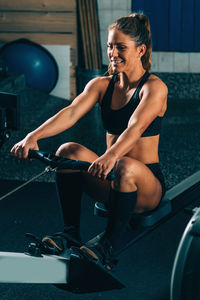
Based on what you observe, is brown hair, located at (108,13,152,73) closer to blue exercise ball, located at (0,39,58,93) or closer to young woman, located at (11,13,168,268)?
young woman, located at (11,13,168,268)

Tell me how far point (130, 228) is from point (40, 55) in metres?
3.69

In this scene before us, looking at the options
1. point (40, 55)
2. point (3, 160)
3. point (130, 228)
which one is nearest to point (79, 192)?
point (130, 228)

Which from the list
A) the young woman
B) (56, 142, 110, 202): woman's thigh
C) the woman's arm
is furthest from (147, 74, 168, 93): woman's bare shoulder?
(56, 142, 110, 202): woman's thigh

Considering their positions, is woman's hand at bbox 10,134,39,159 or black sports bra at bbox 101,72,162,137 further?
black sports bra at bbox 101,72,162,137

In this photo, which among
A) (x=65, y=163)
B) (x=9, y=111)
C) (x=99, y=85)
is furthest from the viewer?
(x=99, y=85)

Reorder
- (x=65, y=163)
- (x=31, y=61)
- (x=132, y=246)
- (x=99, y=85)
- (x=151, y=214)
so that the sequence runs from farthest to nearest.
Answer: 1. (x=31, y=61)
2. (x=132, y=246)
3. (x=99, y=85)
4. (x=151, y=214)
5. (x=65, y=163)

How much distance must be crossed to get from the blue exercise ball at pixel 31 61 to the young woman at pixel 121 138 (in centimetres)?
337

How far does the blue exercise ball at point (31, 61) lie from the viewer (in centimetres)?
537

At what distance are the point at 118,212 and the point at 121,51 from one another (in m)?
0.58

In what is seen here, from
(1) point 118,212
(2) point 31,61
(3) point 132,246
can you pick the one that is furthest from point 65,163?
(2) point 31,61

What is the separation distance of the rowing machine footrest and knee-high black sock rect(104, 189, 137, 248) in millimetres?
89

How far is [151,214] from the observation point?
197 centimetres

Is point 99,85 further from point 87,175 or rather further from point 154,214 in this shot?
point 154,214

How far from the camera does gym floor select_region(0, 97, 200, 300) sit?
207 centimetres
